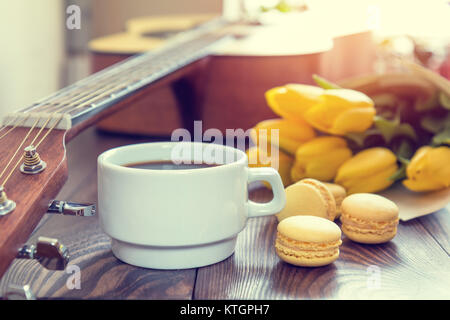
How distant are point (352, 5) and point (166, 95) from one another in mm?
591

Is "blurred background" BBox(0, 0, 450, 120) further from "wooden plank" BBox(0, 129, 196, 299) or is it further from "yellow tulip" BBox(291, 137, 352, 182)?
"wooden plank" BBox(0, 129, 196, 299)

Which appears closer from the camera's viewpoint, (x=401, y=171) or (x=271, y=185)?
(x=271, y=185)

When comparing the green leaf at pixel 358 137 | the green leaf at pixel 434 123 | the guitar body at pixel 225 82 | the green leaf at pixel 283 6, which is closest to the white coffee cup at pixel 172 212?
the green leaf at pixel 358 137

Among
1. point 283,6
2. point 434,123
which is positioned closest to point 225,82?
point 434,123

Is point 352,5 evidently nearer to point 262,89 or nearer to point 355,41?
point 355,41

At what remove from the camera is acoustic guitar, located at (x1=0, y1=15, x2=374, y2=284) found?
0.34 m

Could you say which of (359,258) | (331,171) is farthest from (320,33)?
(359,258)

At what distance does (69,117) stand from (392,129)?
1.19ft

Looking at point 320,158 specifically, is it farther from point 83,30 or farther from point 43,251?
point 83,30

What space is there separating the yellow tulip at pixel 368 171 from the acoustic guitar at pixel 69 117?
0.82 feet

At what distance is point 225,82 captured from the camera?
0.95 meters

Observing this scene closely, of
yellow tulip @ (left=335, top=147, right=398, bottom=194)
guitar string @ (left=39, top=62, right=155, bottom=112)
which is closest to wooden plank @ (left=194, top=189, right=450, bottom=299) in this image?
yellow tulip @ (left=335, top=147, right=398, bottom=194)

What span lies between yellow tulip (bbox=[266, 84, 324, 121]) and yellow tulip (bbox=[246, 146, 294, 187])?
0.05 metres
